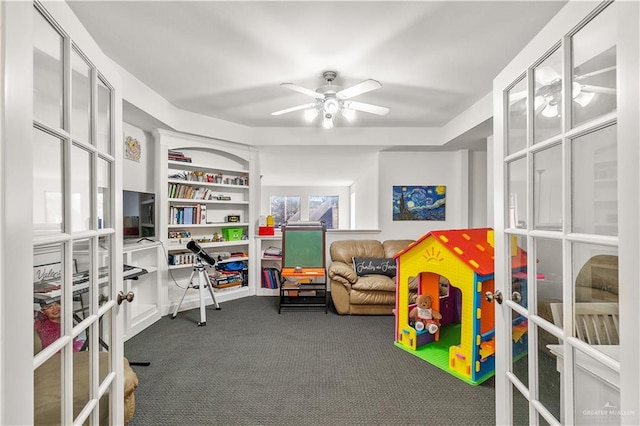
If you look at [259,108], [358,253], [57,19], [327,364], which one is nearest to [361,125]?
[259,108]

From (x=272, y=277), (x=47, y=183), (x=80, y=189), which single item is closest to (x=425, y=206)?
(x=272, y=277)

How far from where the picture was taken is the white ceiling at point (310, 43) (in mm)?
1852

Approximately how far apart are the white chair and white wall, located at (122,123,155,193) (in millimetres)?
3873

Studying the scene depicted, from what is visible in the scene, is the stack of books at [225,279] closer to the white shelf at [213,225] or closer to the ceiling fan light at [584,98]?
the white shelf at [213,225]

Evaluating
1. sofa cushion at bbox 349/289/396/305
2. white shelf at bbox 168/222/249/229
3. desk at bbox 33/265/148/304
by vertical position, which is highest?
white shelf at bbox 168/222/249/229

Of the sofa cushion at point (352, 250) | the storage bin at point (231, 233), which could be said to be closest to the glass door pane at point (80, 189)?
the storage bin at point (231, 233)

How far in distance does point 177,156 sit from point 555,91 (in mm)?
3875

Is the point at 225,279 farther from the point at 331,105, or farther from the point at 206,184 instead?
the point at 331,105

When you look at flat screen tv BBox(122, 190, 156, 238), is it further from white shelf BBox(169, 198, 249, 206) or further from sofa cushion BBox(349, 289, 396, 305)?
sofa cushion BBox(349, 289, 396, 305)

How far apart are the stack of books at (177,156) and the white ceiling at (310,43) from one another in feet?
2.78

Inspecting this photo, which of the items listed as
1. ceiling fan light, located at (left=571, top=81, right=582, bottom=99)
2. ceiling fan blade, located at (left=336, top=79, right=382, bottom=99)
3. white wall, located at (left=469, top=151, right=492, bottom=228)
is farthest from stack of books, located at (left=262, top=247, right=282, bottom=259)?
ceiling fan light, located at (left=571, top=81, right=582, bottom=99)

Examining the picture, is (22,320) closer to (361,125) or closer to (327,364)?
(327,364)

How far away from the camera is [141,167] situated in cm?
363

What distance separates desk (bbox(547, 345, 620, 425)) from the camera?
2.74 ft
